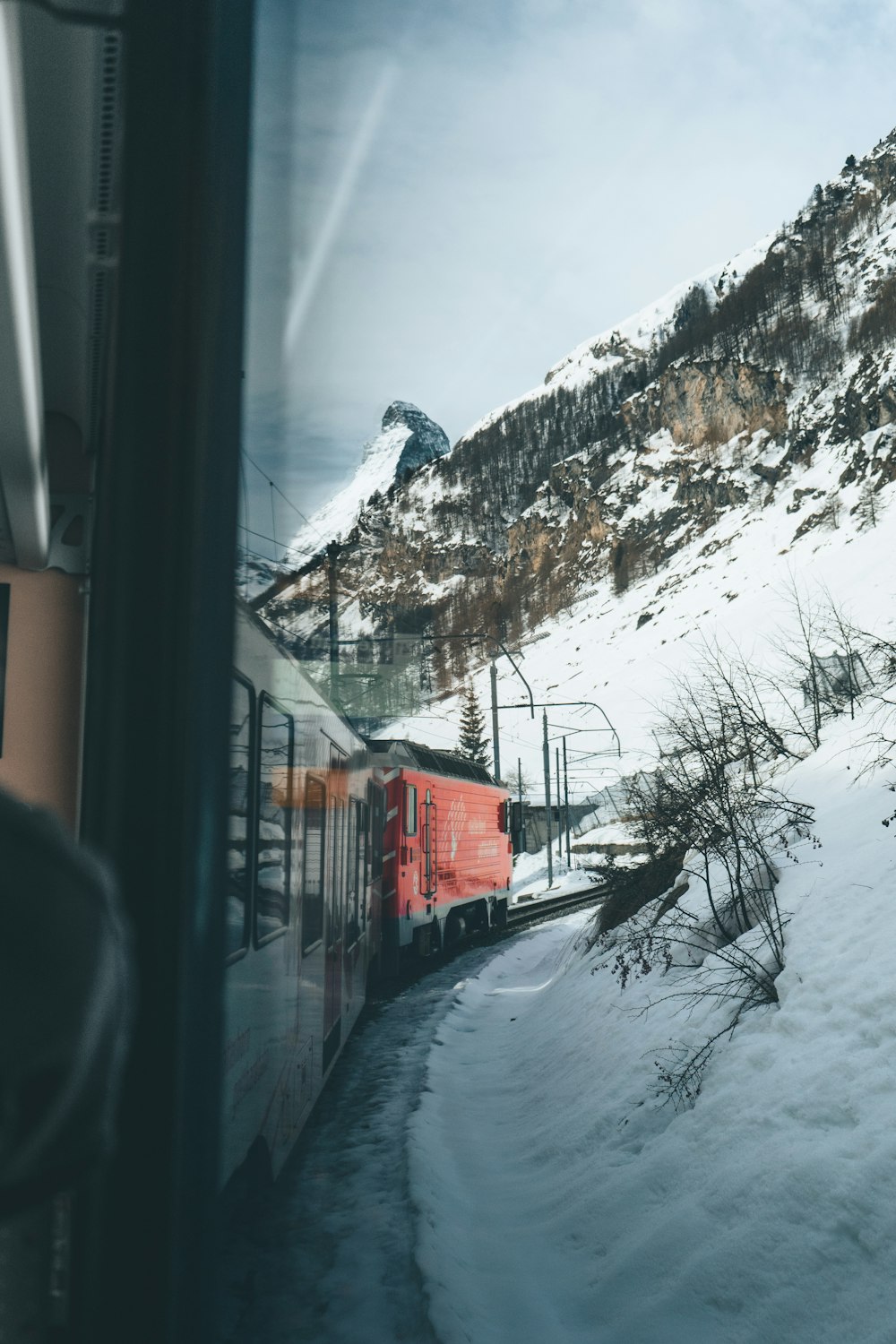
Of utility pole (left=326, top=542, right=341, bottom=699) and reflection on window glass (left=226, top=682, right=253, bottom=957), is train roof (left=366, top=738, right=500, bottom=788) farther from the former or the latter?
reflection on window glass (left=226, top=682, right=253, bottom=957)

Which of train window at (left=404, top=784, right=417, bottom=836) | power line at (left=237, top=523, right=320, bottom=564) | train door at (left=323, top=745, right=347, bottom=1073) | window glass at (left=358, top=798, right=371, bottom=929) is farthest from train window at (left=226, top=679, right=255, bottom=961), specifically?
train window at (left=404, top=784, right=417, bottom=836)

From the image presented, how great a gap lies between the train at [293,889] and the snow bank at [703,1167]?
101 centimetres

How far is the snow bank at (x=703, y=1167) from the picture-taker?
3.46 m

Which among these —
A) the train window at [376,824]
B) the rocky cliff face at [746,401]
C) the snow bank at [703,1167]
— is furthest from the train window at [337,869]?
the rocky cliff face at [746,401]

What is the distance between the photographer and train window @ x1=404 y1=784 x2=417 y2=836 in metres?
11.5

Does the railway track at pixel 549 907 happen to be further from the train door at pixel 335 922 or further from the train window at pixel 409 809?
the train door at pixel 335 922

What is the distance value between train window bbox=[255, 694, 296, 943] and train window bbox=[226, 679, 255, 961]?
2.6 inches

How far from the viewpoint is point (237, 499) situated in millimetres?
1181

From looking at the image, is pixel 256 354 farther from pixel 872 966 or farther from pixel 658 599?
pixel 658 599

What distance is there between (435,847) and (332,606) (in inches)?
462

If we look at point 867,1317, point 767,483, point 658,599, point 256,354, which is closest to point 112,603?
point 256,354

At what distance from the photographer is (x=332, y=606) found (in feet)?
5.23

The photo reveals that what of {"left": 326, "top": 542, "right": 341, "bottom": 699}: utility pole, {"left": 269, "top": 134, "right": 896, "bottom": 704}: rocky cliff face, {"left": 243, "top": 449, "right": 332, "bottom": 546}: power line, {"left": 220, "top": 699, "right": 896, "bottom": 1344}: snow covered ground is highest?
{"left": 269, "top": 134, "right": 896, "bottom": 704}: rocky cliff face

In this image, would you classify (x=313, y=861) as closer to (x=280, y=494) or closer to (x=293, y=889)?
(x=293, y=889)
